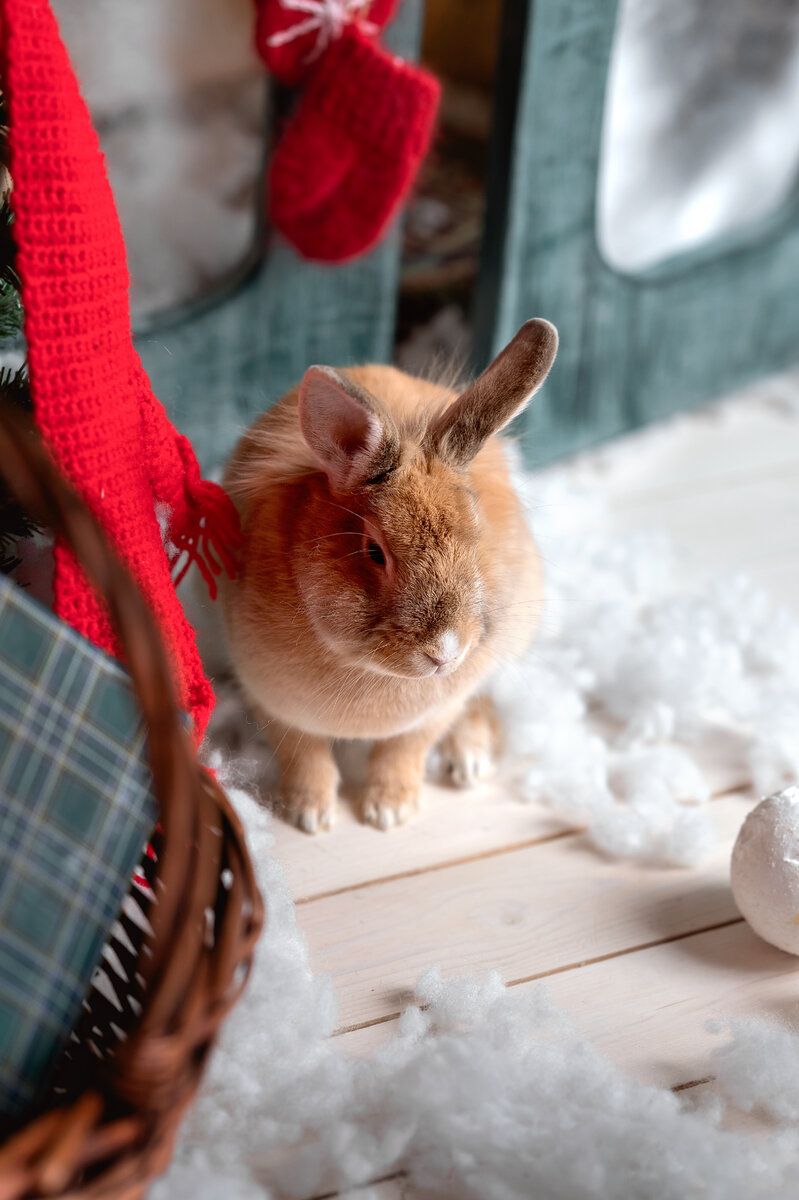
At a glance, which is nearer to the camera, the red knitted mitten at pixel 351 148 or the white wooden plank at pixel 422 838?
the white wooden plank at pixel 422 838

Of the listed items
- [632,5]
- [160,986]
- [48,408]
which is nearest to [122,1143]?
[160,986]

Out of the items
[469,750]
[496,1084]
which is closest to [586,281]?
[469,750]

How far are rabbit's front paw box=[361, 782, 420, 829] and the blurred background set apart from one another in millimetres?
623

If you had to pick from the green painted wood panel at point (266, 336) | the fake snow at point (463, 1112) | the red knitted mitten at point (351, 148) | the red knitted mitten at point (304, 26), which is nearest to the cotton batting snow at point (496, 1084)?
the fake snow at point (463, 1112)

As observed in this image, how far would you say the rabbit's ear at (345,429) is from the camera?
101 centimetres

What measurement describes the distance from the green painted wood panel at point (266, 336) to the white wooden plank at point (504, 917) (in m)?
0.72

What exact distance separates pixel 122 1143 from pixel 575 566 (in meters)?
1.16

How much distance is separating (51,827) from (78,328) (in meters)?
0.40

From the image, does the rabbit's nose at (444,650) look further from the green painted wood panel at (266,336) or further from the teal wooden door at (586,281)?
the teal wooden door at (586,281)

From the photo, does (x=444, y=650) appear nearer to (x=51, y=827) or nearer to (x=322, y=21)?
(x=51, y=827)

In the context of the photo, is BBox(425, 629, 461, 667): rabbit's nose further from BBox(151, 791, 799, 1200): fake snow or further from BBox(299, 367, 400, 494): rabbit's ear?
BBox(151, 791, 799, 1200): fake snow

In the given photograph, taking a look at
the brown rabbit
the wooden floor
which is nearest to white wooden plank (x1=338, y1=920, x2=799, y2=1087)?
the wooden floor

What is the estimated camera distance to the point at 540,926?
1205mm

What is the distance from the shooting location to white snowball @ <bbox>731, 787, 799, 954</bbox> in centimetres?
110
